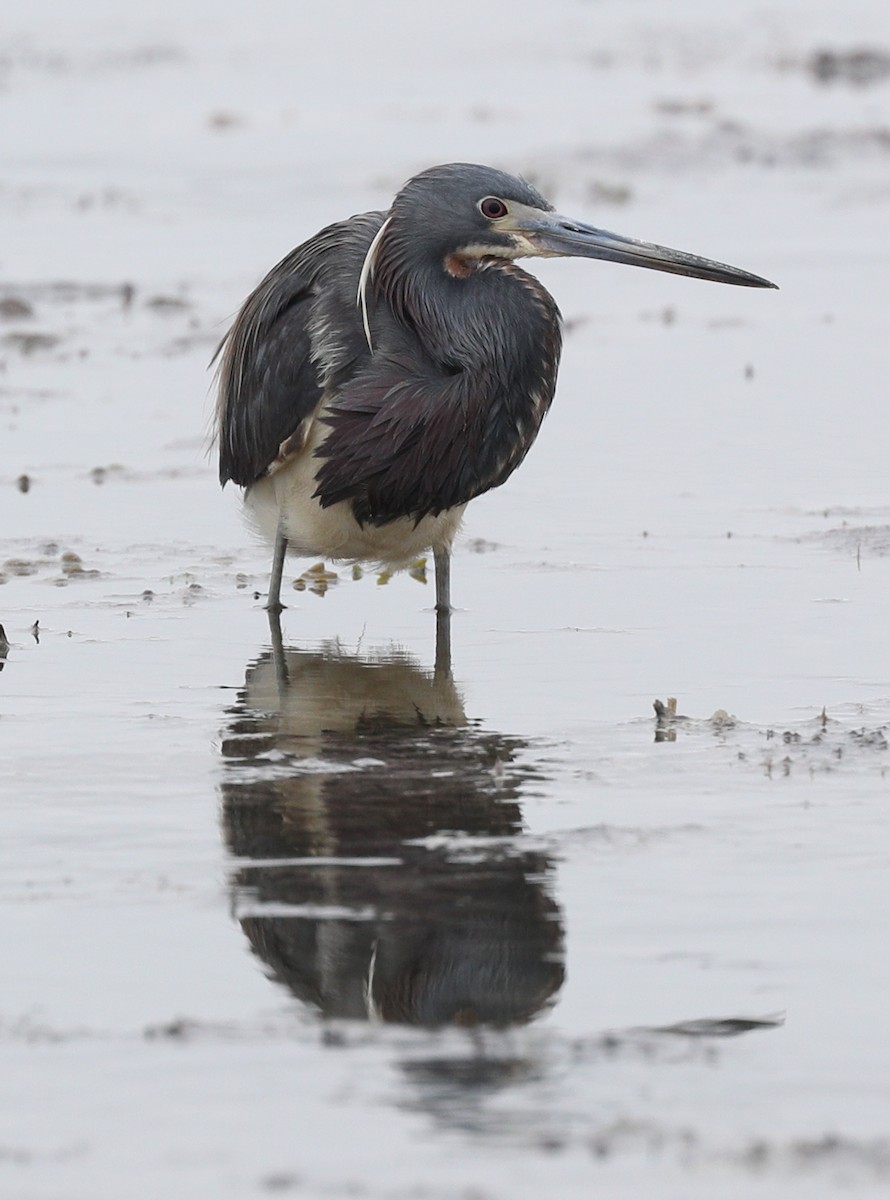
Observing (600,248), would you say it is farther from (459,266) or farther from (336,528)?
(336,528)

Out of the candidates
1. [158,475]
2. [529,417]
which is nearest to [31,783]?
[529,417]

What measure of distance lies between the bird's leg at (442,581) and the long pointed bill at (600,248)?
1117 millimetres

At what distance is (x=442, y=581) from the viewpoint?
796cm

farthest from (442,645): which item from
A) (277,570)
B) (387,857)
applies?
(387,857)

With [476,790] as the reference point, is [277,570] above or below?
above

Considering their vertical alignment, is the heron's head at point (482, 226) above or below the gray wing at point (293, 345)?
above

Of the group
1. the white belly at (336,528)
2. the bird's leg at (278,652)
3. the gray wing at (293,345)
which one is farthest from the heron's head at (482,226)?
the bird's leg at (278,652)

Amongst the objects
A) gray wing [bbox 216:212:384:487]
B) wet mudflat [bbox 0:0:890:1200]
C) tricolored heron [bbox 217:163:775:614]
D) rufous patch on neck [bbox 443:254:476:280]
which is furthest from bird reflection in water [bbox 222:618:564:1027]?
rufous patch on neck [bbox 443:254:476:280]

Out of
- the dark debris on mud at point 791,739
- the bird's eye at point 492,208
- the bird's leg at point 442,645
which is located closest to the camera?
the dark debris on mud at point 791,739

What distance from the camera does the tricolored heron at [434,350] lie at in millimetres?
7422

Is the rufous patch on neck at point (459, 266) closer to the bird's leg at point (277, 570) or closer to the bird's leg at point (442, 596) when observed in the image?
the bird's leg at point (442, 596)

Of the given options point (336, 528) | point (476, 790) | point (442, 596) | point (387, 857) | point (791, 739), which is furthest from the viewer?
point (442, 596)

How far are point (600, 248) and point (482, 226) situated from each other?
39 centimetres

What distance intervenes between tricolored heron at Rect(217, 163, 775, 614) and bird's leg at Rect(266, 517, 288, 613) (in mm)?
312
